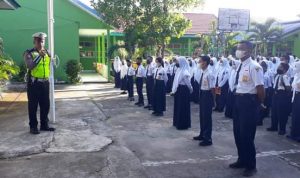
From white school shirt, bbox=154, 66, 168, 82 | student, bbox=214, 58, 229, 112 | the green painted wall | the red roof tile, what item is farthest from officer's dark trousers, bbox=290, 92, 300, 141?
the red roof tile

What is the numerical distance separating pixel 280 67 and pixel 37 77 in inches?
214

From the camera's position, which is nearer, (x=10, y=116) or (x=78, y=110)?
(x=10, y=116)

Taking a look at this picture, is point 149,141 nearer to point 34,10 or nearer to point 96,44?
point 34,10

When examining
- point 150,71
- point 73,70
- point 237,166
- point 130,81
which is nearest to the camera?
point 237,166

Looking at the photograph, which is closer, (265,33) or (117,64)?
(117,64)

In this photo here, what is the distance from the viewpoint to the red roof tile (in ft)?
100

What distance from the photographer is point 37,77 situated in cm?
767

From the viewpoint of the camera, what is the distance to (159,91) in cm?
1073

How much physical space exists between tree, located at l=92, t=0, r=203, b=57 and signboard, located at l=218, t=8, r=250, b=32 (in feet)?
8.11

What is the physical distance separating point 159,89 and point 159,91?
9 cm

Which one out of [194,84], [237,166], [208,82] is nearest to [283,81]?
[208,82]

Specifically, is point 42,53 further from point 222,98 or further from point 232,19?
point 232,19

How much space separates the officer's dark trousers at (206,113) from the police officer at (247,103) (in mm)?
1499

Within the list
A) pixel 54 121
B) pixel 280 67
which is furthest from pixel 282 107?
pixel 54 121
